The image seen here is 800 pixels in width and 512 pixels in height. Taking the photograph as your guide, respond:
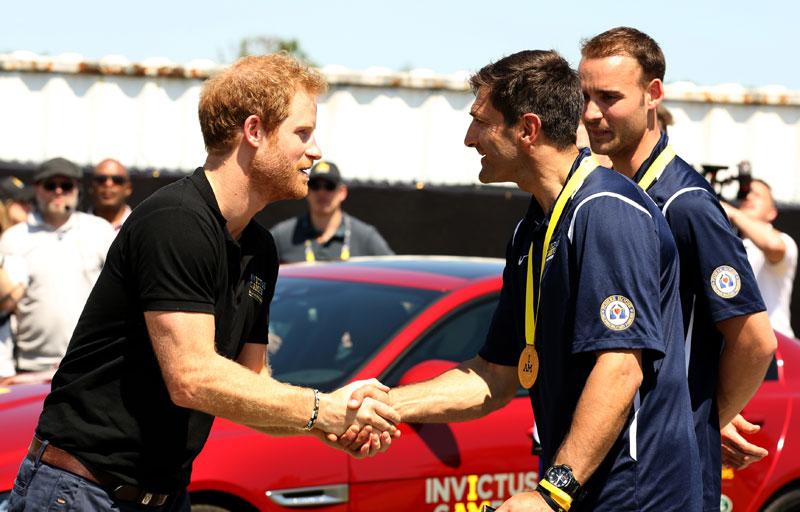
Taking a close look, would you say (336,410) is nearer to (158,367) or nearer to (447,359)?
(158,367)

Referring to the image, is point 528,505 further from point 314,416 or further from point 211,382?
point 211,382

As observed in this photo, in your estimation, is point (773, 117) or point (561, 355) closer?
point (561, 355)

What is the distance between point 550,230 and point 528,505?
2.52ft

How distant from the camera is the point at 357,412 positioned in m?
4.29

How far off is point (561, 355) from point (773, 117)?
10.2m

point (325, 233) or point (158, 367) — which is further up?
point (158, 367)

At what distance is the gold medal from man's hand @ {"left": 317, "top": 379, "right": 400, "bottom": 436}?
60 centimetres

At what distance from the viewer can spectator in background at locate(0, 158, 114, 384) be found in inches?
310

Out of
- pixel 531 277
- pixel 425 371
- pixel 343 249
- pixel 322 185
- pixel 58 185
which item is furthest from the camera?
pixel 322 185

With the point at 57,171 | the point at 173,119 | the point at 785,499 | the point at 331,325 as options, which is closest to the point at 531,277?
the point at 331,325

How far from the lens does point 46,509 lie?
3729mm

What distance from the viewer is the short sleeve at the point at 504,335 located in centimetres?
427

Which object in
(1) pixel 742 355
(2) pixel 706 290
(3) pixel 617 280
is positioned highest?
(3) pixel 617 280

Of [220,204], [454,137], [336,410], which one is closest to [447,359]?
[336,410]
